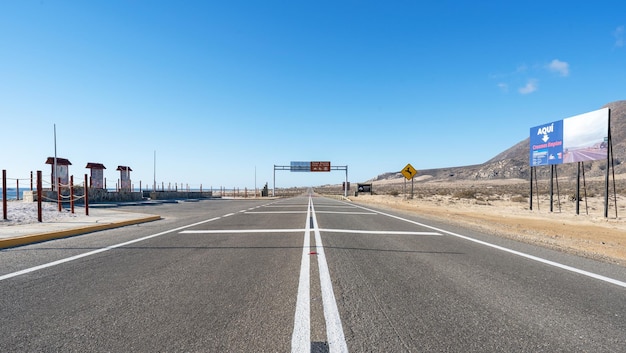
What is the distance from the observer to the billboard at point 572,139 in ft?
61.5

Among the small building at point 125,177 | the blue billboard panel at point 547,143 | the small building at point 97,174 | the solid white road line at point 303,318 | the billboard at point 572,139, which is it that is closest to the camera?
the solid white road line at point 303,318

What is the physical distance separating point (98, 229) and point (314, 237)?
7.18 m

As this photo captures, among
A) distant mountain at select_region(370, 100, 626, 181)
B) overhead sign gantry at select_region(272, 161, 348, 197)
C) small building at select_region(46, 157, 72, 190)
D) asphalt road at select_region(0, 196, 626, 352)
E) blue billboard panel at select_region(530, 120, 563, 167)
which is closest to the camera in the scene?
asphalt road at select_region(0, 196, 626, 352)

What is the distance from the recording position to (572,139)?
20406 mm

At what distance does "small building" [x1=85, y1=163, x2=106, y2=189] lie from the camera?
3179cm

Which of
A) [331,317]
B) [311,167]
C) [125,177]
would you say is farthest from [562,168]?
[331,317]

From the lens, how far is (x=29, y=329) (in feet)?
9.94

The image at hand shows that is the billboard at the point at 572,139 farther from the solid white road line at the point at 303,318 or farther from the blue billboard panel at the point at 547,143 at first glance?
the solid white road line at the point at 303,318

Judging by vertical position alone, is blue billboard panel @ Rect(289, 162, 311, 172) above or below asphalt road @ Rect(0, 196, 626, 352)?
above

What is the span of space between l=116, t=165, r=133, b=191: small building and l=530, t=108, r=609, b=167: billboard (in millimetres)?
39183

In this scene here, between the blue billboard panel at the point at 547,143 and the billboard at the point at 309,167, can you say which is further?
the billboard at the point at 309,167

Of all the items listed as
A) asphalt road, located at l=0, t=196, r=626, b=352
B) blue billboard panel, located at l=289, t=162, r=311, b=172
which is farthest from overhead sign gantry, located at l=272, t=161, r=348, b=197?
asphalt road, located at l=0, t=196, r=626, b=352

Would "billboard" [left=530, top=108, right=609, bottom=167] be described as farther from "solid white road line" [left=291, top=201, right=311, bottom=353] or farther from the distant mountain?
the distant mountain

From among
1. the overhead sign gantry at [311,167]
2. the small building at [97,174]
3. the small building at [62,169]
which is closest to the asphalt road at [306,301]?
the small building at [62,169]
